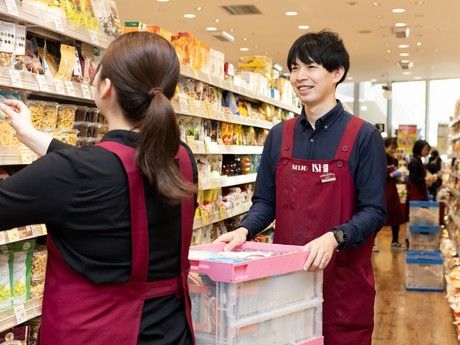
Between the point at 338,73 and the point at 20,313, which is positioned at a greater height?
the point at 338,73

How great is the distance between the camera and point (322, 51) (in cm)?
254

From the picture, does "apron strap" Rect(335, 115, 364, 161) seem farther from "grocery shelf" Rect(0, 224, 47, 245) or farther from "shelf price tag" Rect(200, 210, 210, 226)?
"shelf price tag" Rect(200, 210, 210, 226)

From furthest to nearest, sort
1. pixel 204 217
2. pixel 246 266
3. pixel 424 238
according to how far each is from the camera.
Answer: pixel 424 238 < pixel 204 217 < pixel 246 266

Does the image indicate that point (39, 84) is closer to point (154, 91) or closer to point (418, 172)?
point (154, 91)

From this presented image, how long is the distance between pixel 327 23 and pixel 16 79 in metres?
12.2

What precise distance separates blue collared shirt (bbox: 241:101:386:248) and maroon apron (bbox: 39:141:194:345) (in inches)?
37.3

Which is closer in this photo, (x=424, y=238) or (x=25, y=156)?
(x=25, y=156)

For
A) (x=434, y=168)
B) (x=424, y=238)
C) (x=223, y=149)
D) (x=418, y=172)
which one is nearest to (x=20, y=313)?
(x=223, y=149)

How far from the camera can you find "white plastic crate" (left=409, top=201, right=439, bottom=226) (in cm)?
927

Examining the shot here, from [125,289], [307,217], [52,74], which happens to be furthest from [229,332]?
[52,74]

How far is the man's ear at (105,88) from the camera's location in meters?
1.56

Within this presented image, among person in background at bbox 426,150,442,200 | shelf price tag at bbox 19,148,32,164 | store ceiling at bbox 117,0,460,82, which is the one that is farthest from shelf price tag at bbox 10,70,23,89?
person in background at bbox 426,150,442,200

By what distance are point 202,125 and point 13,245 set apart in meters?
2.50

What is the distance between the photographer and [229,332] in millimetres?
1734
